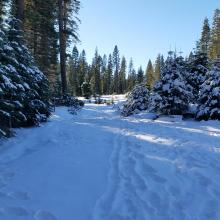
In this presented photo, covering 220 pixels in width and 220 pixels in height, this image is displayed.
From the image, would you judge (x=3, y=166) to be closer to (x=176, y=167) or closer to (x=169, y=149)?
(x=176, y=167)

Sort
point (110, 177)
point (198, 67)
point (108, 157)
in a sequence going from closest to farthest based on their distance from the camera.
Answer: point (110, 177) < point (108, 157) < point (198, 67)

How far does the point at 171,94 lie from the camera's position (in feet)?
57.9

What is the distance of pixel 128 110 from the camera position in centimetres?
2462

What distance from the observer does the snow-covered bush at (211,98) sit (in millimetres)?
14977

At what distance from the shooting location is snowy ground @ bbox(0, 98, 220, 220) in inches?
201

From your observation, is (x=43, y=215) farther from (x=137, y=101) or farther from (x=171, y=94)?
(x=137, y=101)

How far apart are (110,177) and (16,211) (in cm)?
212

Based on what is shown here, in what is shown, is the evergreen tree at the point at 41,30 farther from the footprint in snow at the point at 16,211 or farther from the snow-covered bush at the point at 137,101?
the footprint in snow at the point at 16,211

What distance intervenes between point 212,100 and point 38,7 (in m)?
17.3

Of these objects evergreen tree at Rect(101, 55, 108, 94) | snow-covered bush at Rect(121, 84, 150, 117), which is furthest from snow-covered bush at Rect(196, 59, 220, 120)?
evergreen tree at Rect(101, 55, 108, 94)

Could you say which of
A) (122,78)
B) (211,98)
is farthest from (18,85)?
(122,78)

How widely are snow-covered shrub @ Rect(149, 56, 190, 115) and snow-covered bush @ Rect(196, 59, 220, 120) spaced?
4.75 feet

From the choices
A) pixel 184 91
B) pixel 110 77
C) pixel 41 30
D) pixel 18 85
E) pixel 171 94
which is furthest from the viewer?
pixel 110 77

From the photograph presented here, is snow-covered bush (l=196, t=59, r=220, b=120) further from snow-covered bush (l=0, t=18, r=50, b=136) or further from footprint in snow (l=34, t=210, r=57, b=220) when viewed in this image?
footprint in snow (l=34, t=210, r=57, b=220)
